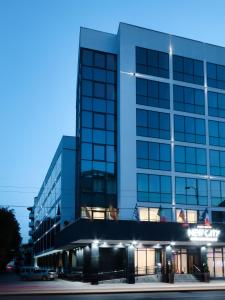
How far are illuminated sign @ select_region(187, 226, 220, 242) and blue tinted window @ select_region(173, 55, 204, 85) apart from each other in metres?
23.2

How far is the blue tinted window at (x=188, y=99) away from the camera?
65438mm

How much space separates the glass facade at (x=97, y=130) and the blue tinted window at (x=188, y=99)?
847cm

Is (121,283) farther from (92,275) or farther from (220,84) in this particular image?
(220,84)

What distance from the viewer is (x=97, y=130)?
61.8 meters

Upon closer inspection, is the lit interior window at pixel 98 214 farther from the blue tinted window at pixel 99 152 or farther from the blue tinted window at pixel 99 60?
the blue tinted window at pixel 99 60

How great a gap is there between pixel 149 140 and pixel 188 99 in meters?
8.91

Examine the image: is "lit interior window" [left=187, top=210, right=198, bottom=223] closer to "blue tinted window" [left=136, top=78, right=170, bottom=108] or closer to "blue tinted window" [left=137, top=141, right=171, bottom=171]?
"blue tinted window" [left=137, top=141, right=171, bottom=171]

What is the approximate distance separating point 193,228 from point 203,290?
11072 millimetres

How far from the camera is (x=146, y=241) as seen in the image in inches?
1983

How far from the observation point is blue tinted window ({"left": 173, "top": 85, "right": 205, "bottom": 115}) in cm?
6544

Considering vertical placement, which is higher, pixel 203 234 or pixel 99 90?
pixel 99 90

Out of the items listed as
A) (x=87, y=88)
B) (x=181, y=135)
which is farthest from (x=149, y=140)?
(x=87, y=88)

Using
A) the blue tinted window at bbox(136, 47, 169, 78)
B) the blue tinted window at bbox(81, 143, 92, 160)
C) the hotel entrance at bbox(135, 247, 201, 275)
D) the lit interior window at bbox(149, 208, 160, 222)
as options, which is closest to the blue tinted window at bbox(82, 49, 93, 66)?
the blue tinted window at bbox(136, 47, 169, 78)

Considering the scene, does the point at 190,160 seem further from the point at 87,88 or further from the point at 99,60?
the point at 99,60
